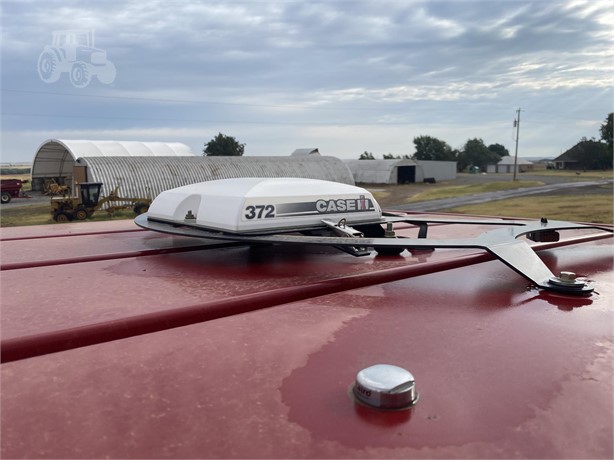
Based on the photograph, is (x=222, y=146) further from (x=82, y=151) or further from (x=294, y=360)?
(x=294, y=360)

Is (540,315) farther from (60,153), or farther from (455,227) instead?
(60,153)

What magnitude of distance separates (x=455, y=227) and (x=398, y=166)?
101ft

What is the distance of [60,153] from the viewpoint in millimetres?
25375

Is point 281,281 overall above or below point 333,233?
below

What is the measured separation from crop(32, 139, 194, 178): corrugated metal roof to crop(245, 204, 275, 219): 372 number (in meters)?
21.8

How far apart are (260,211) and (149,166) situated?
1712 centimetres

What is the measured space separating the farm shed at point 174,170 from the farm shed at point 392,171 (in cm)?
1074

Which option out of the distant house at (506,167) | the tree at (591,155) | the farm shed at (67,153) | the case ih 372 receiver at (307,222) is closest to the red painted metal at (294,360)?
the case ih 372 receiver at (307,222)

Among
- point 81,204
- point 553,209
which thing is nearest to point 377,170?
point 553,209

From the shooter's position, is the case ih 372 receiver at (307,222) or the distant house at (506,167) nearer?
the case ih 372 receiver at (307,222)

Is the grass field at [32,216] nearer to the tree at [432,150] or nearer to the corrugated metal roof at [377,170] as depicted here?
the corrugated metal roof at [377,170]

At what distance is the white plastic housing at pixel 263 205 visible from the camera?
89.0 inches

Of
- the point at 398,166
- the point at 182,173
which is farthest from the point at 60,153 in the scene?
the point at 398,166

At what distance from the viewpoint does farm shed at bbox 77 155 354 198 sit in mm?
17312
